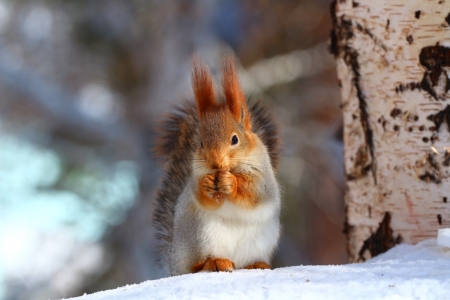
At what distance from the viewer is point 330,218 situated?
167 inches

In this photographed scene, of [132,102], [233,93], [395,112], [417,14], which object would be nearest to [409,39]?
[417,14]

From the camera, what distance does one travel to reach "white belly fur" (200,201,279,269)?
4.63 feet

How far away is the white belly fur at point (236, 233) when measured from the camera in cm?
141

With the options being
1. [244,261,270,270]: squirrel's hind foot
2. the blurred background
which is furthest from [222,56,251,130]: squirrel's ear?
the blurred background

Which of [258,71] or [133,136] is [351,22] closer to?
[133,136]

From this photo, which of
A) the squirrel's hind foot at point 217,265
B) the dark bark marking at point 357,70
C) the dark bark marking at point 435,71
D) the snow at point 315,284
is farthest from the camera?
the dark bark marking at point 357,70

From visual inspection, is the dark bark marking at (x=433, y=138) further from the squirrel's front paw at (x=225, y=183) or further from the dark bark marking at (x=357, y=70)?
the squirrel's front paw at (x=225, y=183)

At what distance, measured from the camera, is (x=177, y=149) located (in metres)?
1.80

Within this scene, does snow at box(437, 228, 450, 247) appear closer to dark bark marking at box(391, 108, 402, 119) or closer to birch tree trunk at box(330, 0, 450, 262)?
birch tree trunk at box(330, 0, 450, 262)

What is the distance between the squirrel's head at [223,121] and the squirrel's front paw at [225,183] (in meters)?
0.02

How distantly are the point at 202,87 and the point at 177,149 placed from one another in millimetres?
352

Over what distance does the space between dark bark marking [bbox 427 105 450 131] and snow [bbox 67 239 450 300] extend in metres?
0.36

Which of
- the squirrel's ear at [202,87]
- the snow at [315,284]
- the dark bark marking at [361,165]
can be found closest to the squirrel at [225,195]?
the squirrel's ear at [202,87]

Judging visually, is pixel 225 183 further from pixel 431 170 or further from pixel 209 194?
pixel 431 170
